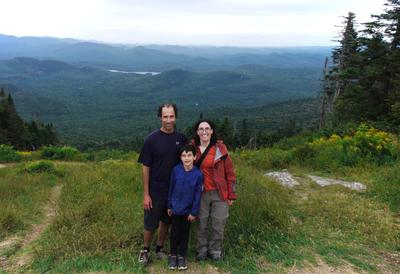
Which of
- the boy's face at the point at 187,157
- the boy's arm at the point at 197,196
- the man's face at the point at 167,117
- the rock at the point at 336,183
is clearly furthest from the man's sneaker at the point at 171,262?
the rock at the point at 336,183

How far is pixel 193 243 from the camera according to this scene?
4625 mm

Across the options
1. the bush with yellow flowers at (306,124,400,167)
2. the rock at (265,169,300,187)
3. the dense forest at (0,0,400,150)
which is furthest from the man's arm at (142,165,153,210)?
the dense forest at (0,0,400,150)

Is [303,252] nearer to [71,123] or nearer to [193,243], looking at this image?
[193,243]

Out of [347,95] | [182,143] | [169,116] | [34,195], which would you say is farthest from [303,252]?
[347,95]

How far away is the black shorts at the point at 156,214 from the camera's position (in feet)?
13.3

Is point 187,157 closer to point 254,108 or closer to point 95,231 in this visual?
point 95,231

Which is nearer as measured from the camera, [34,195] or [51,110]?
[34,195]

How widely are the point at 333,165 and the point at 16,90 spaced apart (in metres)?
172

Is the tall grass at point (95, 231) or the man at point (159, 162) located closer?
the man at point (159, 162)

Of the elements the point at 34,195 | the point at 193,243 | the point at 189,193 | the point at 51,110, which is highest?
the point at 189,193

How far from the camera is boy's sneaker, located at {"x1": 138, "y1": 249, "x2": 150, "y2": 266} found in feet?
13.4

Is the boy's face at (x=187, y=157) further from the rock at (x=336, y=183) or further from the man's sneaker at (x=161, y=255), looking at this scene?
the rock at (x=336, y=183)

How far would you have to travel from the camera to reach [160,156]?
3.90 m

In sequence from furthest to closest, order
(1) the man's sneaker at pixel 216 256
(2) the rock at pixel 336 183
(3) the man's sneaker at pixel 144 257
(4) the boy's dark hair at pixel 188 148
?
1. (2) the rock at pixel 336 183
2. (1) the man's sneaker at pixel 216 256
3. (3) the man's sneaker at pixel 144 257
4. (4) the boy's dark hair at pixel 188 148
